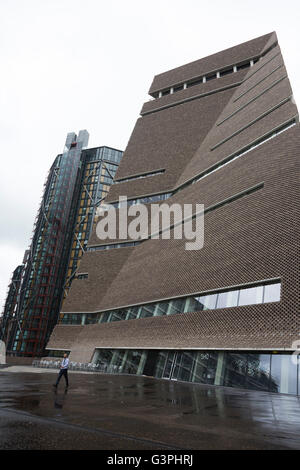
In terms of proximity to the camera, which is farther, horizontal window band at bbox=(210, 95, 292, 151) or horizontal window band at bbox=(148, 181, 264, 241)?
horizontal window band at bbox=(210, 95, 292, 151)

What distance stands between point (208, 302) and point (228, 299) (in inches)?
68.0

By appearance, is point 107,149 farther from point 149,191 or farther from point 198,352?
point 198,352

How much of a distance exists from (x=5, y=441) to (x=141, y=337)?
68.8 feet

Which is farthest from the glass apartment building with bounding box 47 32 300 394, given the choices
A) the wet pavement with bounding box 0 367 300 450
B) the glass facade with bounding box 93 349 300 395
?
the wet pavement with bounding box 0 367 300 450

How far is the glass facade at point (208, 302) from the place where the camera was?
17.3 m

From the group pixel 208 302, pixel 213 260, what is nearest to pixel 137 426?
pixel 208 302

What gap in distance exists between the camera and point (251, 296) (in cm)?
1814

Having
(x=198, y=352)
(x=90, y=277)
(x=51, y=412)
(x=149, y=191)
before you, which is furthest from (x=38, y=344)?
(x=51, y=412)

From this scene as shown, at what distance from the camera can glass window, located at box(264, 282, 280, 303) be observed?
16.7 meters

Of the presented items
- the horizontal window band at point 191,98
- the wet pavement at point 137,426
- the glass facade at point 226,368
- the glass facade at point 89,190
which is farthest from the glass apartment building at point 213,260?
the glass facade at point 89,190

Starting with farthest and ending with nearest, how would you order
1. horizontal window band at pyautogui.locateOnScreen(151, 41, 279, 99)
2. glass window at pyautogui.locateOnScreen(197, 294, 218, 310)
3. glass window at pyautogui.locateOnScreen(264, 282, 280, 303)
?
horizontal window band at pyautogui.locateOnScreen(151, 41, 279, 99)
glass window at pyautogui.locateOnScreen(197, 294, 218, 310)
glass window at pyautogui.locateOnScreen(264, 282, 280, 303)

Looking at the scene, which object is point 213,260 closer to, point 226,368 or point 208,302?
point 208,302

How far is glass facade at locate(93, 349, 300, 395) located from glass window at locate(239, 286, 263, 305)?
272 cm

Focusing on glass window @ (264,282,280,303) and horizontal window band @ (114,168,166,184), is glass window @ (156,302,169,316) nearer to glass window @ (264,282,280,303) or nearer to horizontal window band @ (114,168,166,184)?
glass window @ (264,282,280,303)
